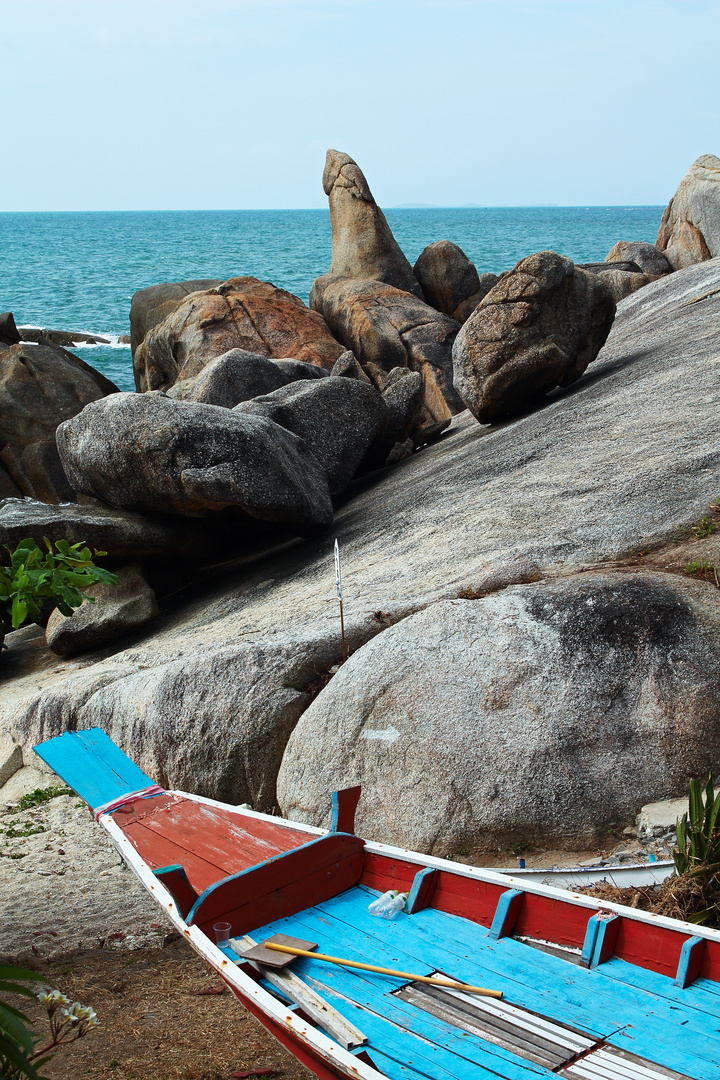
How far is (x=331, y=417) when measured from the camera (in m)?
12.7

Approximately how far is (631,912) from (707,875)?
1.02 metres

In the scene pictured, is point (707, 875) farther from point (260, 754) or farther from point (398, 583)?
point (398, 583)

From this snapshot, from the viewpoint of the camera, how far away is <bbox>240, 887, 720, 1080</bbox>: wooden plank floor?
3660 millimetres

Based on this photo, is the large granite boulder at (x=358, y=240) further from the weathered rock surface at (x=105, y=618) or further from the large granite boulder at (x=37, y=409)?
the weathered rock surface at (x=105, y=618)

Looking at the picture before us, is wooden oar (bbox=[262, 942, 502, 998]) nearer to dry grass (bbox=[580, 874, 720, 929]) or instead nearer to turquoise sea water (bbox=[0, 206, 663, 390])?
dry grass (bbox=[580, 874, 720, 929])

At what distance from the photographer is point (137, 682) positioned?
27.8ft

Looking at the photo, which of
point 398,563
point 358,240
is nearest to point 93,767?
point 398,563

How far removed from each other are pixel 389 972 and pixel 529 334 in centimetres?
885

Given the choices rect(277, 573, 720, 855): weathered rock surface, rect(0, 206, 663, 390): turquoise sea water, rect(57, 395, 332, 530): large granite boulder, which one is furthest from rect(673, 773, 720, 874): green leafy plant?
rect(0, 206, 663, 390): turquoise sea water

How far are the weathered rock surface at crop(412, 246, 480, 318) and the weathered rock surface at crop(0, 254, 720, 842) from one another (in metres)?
12.6

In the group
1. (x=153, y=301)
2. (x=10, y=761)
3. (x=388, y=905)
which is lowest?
(x=10, y=761)

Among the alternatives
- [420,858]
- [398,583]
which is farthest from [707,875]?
[398,583]

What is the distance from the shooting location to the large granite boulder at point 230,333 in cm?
2023

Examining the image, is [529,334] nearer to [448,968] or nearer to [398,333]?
[448,968]
